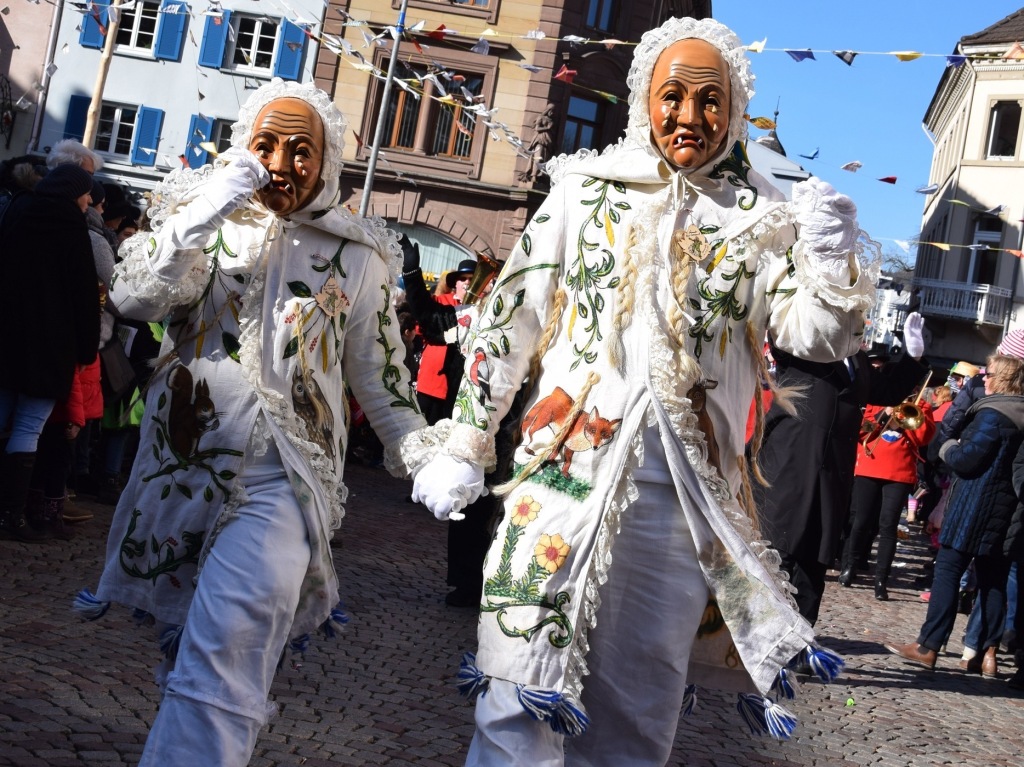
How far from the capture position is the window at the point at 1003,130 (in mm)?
35656

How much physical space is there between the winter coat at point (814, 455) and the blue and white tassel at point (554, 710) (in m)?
3.83

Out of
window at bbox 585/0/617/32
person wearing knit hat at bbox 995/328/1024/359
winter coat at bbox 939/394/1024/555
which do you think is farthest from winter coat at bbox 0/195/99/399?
window at bbox 585/0/617/32

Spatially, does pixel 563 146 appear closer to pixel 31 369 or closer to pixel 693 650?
pixel 31 369

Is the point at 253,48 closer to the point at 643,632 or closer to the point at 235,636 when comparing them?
the point at 235,636

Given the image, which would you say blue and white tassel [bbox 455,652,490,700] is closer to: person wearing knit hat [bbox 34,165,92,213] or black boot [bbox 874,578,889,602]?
person wearing knit hat [bbox 34,165,92,213]

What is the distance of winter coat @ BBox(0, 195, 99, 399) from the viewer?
6441 mm

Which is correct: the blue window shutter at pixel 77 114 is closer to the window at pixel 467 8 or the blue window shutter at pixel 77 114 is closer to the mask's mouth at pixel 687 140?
the window at pixel 467 8

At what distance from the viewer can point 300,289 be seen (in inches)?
144

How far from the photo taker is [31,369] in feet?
21.1

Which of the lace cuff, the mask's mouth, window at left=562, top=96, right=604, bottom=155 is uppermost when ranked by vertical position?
window at left=562, top=96, right=604, bottom=155

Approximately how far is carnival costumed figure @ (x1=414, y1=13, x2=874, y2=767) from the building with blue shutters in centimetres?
2698

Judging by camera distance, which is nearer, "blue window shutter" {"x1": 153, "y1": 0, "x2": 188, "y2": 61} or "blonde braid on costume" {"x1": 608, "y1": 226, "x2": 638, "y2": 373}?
"blonde braid on costume" {"x1": 608, "y1": 226, "x2": 638, "y2": 373}

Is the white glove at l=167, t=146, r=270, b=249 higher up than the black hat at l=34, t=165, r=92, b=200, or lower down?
lower down

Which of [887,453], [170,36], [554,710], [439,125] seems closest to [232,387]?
[554,710]
